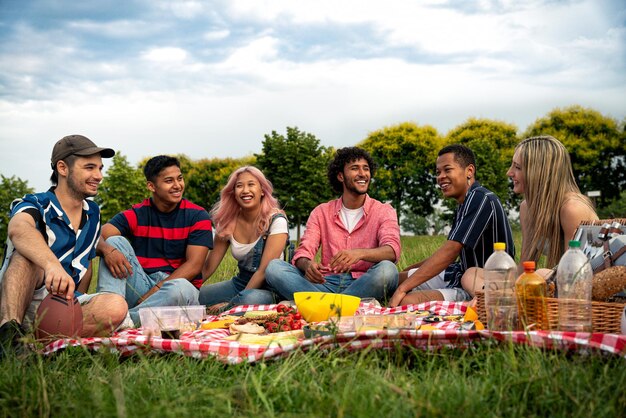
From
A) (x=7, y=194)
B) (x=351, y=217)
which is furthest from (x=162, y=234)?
Answer: (x=7, y=194)

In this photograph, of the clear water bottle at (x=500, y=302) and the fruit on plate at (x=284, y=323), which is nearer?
the clear water bottle at (x=500, y=302)

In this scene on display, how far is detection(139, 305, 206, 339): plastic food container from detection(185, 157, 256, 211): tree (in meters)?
27.0

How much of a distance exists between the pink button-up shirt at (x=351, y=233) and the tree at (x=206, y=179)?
25.0m

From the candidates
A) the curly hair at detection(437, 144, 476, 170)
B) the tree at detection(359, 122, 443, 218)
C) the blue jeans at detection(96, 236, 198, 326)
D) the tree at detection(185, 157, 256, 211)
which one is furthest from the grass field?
the tree at detection(185, 157, 256, 211)

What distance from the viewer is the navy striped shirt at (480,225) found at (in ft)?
17.9

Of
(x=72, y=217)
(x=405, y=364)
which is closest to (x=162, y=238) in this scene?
(x=72, y=217)

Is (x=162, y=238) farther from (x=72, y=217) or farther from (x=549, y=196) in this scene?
(x=549, y=196)

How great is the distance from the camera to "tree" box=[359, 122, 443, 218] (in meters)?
26.1

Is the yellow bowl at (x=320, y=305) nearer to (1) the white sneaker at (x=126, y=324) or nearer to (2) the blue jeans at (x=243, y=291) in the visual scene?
(1) the white sneaker at (x=126, y=324)

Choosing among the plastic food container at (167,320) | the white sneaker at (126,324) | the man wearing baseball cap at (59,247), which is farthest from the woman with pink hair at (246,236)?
the plastic food container at (167,320)

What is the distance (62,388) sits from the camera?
2947 mm

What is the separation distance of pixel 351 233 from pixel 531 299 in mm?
2961

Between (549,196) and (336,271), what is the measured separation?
84.5 inches

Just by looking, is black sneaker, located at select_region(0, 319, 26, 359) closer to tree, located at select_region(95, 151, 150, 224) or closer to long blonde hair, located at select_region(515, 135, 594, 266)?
long blonde hair, located at select_region(515, 135, 594, 266)
